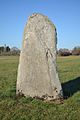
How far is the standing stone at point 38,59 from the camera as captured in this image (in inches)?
408

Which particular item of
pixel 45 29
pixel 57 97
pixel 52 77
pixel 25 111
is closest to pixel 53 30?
pixel 45 29

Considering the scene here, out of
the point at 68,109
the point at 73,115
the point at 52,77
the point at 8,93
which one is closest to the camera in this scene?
the point at 73,115

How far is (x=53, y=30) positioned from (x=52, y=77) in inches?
75.5

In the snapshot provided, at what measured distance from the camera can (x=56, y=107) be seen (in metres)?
9.35

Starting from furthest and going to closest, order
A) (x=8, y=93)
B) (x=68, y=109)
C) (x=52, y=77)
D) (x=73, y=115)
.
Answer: (x=8, y=93), (x=52, y=77), (x=68, y=109), (x=73, y=115)

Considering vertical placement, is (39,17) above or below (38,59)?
above

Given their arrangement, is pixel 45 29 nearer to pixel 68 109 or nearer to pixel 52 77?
pixel 52 77

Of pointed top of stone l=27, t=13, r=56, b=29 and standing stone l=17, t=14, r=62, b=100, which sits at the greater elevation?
pointed top of stone l=27, t=13, r=56, b=29

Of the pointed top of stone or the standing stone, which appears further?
the pointed top of stone

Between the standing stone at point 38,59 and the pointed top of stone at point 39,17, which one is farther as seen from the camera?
the pointed top of stone at point 39,17

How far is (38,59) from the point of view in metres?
10.6

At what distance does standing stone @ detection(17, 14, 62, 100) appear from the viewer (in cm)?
1037

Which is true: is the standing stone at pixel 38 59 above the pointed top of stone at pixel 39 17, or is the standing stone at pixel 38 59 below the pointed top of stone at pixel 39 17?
below

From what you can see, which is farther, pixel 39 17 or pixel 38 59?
pixel 39 17
